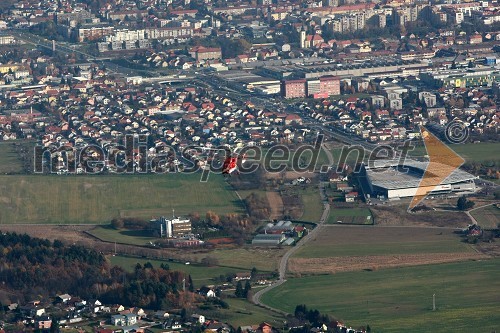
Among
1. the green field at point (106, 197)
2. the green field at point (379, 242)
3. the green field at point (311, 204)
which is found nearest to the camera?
the green field at point (379, 242)

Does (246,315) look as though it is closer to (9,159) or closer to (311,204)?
(311,204)

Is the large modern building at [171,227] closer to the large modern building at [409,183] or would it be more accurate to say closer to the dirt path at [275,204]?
the dirt path at [275,204]

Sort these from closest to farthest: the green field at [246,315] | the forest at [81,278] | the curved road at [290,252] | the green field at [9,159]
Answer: the green field at [246,315]
the forest at [81,278]
the curved road at [290,252]
the green field at [9,159]

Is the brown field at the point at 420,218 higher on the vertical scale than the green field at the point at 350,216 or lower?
higher

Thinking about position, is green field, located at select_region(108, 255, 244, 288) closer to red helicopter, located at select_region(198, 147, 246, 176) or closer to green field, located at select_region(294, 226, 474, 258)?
green field, located at select_region(294, 226, 474, 258)

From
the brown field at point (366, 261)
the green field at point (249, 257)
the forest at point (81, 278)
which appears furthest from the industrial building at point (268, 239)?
the forest at point (81, 278)

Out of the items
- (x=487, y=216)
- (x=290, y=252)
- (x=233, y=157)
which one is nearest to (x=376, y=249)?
(x=290, y=252)

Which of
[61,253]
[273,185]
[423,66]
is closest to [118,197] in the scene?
[273,185]
